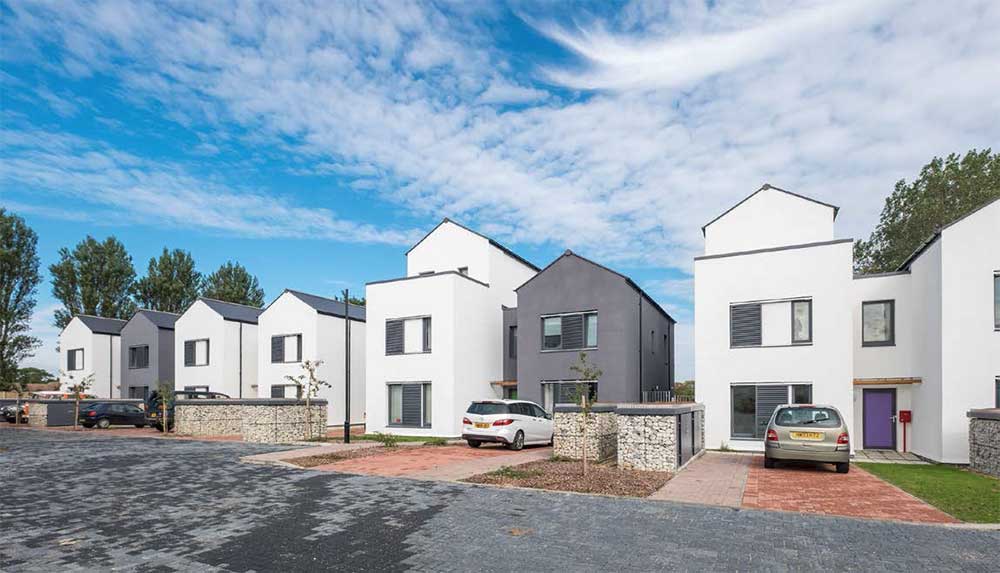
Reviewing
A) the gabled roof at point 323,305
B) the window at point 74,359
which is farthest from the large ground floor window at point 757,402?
the window at point 74,359

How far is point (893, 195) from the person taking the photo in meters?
33.7

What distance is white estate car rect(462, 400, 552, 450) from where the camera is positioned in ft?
59.2

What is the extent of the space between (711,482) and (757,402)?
696 centimetres

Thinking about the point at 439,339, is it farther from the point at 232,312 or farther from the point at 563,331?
the point at 232,312

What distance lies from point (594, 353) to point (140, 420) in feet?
77.0

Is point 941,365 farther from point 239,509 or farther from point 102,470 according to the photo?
point 102,470

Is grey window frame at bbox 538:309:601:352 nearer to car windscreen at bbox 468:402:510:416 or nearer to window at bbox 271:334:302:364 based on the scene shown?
car windscreen at bbox 468:402:510:416

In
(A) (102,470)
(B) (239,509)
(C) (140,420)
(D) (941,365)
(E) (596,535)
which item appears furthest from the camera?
(C) (140,420)

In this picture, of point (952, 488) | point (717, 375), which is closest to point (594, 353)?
point (717, 375)

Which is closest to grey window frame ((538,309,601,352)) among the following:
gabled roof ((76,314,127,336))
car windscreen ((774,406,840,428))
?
car windscreen ((774,406,840,428))

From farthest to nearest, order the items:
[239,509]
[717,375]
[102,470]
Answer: [717,375]
[102,470]
[239,509]

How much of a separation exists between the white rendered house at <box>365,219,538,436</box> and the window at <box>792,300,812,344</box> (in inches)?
467

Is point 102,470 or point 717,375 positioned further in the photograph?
point 717,375

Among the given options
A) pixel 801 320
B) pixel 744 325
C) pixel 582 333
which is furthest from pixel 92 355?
pixel 801 320
